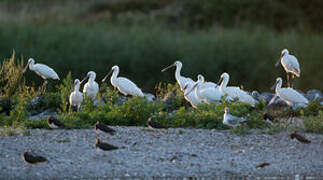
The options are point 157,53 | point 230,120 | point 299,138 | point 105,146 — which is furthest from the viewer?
point 157,53

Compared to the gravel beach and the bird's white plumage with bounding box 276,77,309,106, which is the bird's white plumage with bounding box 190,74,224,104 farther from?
the gravel beach

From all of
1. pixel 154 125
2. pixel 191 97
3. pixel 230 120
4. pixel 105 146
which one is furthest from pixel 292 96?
pixel 105 146

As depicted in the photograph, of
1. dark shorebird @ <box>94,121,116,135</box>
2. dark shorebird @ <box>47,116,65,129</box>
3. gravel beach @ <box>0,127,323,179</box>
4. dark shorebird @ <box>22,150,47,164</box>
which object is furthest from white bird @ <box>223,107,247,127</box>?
dark shorebird @ <box>22,150,47,164</box>

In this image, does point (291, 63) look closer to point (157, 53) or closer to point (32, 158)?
point (157, 53)

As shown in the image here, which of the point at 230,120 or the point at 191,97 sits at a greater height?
the point at 191,97

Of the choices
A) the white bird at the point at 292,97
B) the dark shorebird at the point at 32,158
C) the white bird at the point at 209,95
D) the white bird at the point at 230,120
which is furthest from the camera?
the white bird at the point at 209,95

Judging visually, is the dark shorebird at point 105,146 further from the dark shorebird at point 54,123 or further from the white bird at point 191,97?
the white bird at point 191,97

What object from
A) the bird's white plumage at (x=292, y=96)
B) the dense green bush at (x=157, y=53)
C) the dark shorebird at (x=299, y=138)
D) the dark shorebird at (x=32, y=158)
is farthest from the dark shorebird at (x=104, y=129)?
the dense green bush at (x=157, y=53)

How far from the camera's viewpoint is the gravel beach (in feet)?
24.9

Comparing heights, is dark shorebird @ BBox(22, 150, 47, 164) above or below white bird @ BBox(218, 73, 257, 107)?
below

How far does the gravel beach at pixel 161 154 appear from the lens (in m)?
7.59

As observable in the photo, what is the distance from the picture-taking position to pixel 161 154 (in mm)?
8305

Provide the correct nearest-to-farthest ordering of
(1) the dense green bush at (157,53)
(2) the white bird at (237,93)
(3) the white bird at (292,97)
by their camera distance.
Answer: (3) the white bird at (292,97) < (2) the white bird at (237,93) < (1) the dense green bush at (157,53)

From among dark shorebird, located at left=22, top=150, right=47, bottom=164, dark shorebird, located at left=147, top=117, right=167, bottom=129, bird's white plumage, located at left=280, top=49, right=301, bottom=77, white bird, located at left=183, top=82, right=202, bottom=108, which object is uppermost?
bird's white plumage, located at left=280, top=49, right=301, bottom=77
